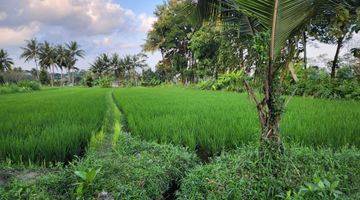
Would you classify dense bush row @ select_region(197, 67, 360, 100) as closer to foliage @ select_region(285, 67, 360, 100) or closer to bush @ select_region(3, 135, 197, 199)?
foliage @ select_region(285, 67, 360, 100)

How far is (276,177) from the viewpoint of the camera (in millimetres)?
2576

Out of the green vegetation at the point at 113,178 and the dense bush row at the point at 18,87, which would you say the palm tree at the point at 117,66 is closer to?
the dense bush row at the point at 18,87

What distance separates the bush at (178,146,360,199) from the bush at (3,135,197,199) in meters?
0.29

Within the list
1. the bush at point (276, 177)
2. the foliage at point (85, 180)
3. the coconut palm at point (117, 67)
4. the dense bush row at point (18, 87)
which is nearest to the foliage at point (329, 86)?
the bush at point (276, 177)

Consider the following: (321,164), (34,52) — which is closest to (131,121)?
(321,164)

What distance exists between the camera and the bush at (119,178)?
7.86ft

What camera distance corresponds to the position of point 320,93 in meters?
11.2

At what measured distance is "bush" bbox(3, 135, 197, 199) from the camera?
2395mm

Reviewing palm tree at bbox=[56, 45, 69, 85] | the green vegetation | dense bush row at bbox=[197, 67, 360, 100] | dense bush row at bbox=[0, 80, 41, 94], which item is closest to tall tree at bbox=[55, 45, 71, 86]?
palm tree at bbox=[56, 45, 69, 85]

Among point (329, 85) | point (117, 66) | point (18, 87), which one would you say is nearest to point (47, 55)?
point (117, 66)

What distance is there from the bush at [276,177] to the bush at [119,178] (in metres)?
0.29

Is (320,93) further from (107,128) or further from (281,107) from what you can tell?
(281,107)

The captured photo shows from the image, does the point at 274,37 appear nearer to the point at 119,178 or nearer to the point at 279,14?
the point at 279,14

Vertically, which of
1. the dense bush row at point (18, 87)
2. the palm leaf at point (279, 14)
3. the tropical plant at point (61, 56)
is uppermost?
the tropical plant at point (61, 56)
